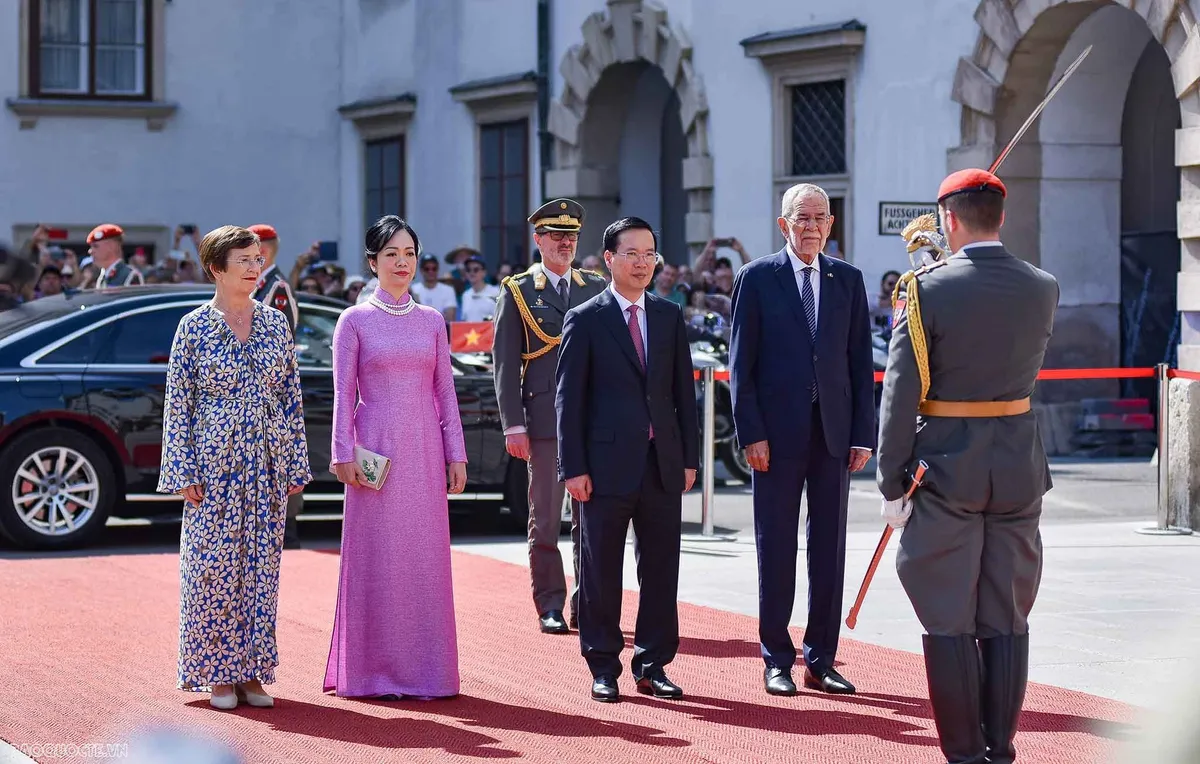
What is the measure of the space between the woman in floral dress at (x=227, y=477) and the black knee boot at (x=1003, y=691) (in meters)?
2.74

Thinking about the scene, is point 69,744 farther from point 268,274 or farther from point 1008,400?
point 268,274

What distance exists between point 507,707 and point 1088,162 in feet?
42.2

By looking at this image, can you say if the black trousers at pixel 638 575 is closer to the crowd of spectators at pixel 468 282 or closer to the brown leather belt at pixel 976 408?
the brown leather belt at pixel 976 408

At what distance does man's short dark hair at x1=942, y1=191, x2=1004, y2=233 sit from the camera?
577 cm

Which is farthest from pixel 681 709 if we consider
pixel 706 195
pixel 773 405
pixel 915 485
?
pixel 706 195

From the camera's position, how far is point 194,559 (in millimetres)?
7176

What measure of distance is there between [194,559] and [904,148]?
12778 millimetres

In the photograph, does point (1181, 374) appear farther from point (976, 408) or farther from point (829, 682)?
point (976, 408)

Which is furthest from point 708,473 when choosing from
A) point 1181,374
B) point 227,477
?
point 227,477

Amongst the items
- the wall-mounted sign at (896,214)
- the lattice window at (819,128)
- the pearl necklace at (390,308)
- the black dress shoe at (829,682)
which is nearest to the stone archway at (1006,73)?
the wall-mounted sign at (896,214)

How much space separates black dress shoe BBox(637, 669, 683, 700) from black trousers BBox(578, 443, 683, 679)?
25 mm

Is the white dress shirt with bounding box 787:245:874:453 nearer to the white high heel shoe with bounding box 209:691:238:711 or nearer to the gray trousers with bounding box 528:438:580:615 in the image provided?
the gray trousers with bounding box 528:438:580:615

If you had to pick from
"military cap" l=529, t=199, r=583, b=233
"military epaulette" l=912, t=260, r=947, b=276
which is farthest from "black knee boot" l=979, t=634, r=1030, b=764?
"military cap" l=529, t=199, r=583, b=233

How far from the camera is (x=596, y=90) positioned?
23172 millimetres
